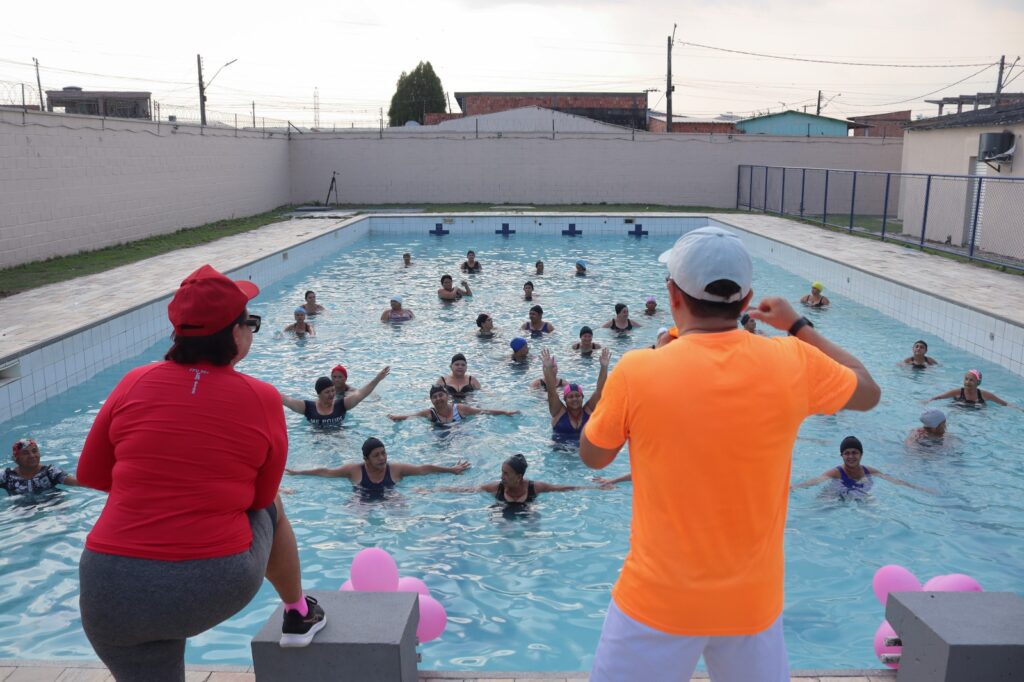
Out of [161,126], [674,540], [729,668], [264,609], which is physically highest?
[161,126]

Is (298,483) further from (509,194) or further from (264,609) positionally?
(509,194)

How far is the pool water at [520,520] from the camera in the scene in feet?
18.0

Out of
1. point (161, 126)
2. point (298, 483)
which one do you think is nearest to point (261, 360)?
point (298, 483)

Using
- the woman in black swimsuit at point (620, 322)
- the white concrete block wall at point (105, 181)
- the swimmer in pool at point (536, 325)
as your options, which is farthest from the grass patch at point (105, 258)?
the woman in black swimsuit at point (620, 322)

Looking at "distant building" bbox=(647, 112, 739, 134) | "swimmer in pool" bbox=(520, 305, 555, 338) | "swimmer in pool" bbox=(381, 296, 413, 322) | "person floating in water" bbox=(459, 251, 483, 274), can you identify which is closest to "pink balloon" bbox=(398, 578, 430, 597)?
"swimmer in pool" bbox=(520, 305, 555, 338)

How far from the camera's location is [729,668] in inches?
88.6

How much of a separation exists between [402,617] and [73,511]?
5080 millimetres

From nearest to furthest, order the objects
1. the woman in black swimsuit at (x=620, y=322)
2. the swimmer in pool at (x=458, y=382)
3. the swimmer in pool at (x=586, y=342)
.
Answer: the swimmer in pool at (x=458, y=382) < the swimmer in pool at (x=586, y=342) < the woman in black swimsuit at (x=620, y=322)

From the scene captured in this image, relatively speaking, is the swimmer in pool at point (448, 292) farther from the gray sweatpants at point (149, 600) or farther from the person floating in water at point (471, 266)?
the gray sweatpants at point (149, 600)

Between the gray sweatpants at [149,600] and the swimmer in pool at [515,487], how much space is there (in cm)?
467

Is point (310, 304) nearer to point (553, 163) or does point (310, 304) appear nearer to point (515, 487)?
point (515, 487)

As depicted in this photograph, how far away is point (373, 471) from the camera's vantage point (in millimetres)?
7527

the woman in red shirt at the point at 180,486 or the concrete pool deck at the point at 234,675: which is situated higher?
the woman in red shirt at the point at 180,486

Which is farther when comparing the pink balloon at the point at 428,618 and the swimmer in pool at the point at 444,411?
the swimmer in pool at the point at 444,411
